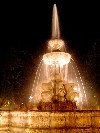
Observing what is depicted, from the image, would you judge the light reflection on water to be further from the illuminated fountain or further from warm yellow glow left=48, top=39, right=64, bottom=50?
warm yellow glow left=48, top=39, right=64, bottom=50

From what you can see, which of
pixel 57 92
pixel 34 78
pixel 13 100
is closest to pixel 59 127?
pixel 57 92

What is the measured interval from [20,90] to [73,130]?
19.0 metres

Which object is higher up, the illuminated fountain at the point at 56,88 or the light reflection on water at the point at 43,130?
the illuminated fountain at the point at 56,88

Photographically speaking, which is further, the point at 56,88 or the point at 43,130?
the point at 56,88

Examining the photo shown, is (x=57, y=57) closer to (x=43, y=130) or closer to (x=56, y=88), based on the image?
(x=56, y=88)

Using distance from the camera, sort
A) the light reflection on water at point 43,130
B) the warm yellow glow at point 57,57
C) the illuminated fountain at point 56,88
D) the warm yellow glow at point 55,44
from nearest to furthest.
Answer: the light reflection on water at point 43,130 < the illuminated fountain at point 56,88 < the warm yellow glow at point 57,57 < the warm yellow glow at point 55,44

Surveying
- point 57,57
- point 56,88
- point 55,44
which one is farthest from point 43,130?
point 55,44

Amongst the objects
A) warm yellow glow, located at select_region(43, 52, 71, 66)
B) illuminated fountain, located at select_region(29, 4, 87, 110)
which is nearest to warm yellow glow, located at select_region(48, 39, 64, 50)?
illuminated fountain, located at select_region(29, 4, 87, 110)

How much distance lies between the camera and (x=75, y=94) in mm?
17359

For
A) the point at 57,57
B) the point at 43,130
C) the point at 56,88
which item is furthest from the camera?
the point at 57,57

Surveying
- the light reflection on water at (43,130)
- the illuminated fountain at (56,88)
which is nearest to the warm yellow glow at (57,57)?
the illuminated fountain at (56,88)

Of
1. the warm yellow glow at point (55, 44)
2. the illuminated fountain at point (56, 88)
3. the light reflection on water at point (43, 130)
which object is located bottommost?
the light reflection on water at point (43, 130)

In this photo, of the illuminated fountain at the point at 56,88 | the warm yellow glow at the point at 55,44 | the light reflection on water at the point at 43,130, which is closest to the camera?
the light reflection on water at the point at 43,130

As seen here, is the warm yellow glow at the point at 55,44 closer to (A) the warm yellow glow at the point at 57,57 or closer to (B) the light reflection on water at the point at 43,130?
(A) the warm yellow glow at the point at 57,57
